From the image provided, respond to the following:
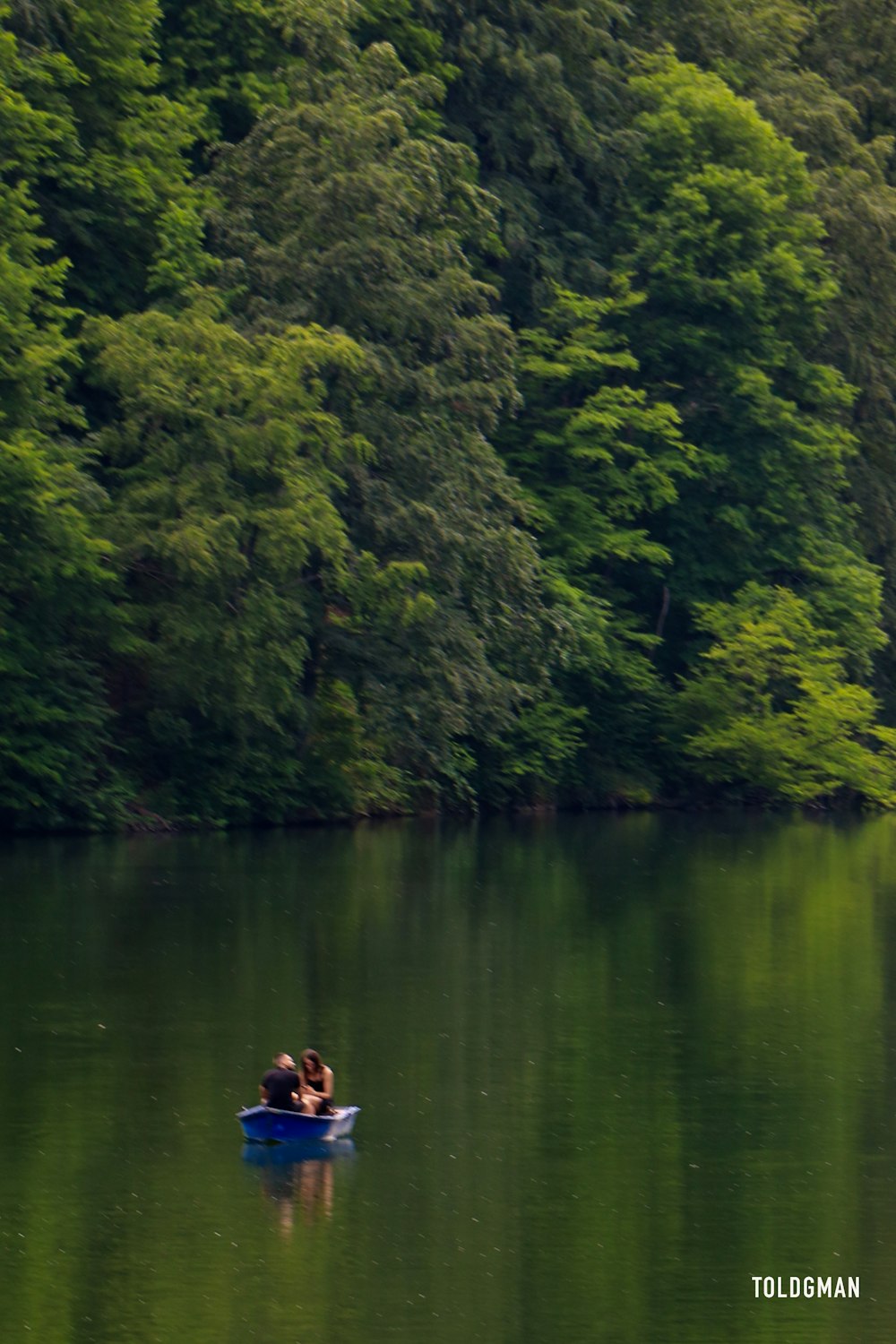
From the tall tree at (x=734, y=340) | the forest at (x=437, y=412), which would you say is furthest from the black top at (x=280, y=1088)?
the tall tree at (x=734, y=340)

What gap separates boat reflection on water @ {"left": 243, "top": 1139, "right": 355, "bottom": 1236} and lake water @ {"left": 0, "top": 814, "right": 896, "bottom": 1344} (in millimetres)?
45

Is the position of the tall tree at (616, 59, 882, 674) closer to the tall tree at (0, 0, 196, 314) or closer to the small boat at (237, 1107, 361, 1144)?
the tall tree at (0, 0, 196, 314)

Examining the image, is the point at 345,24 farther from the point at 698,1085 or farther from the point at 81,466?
the point at 698,1085

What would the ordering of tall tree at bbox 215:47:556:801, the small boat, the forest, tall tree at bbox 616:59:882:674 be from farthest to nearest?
tall tree at bbox 616:59:882:674, tall tree at bbox 215:47:556:801, the forest, the small boat

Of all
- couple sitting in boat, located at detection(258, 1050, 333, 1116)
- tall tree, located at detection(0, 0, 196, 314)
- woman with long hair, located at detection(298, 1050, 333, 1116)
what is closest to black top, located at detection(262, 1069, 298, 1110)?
couple sitting in boat, located at detection(258, 1050, 333, 1116)

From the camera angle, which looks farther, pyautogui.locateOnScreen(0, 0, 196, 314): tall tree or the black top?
pyautogui.locateOnScreen(0, 0, 196, 314): tall tree

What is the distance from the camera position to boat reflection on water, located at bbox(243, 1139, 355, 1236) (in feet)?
53.8

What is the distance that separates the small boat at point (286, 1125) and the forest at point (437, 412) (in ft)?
78.3

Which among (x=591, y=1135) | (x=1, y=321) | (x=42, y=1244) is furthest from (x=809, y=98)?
(x=42, y=1244)

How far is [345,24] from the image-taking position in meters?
50.8

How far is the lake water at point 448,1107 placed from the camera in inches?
561

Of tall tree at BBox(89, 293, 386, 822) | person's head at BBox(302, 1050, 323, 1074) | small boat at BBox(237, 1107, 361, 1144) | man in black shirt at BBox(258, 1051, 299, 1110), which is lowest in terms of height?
small boat at BBox(237, 1107, 361, 1144)

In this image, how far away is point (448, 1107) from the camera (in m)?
19.9

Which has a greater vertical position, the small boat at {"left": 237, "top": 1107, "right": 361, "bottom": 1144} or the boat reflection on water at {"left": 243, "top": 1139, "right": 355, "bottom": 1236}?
the small boat at {"left": 237, "top": 1107, "right": 361, "bottom": 1144}
